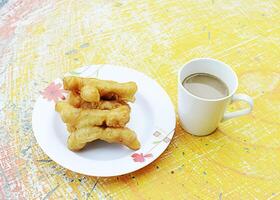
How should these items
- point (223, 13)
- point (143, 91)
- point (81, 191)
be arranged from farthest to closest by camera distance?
point (223, 13), point (143, 91), point (81, 191)

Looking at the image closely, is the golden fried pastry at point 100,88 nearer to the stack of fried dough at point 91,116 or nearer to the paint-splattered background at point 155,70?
the stack of fried dough at point 91,116

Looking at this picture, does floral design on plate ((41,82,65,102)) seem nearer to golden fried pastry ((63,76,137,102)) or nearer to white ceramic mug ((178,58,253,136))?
golden fried pastry ((63,76,137,102))

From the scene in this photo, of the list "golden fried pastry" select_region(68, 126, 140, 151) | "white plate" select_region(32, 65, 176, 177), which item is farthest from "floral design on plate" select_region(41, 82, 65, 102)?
"golden fried pastry" select_region(68, 126, 140, 151)

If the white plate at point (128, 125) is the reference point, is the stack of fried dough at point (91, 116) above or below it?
above

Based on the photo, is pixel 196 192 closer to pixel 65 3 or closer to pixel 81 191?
pixel 81 191

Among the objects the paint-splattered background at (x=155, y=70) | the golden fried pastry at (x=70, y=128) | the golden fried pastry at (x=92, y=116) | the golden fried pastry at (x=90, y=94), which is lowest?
the paint-splattered background at (x=155, y=70)

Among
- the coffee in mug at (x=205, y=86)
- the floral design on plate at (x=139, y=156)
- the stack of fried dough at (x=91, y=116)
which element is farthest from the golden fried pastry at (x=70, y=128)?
the coffee in mug at (x=205, y=86)

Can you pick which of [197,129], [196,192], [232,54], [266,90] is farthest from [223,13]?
[196,192]
